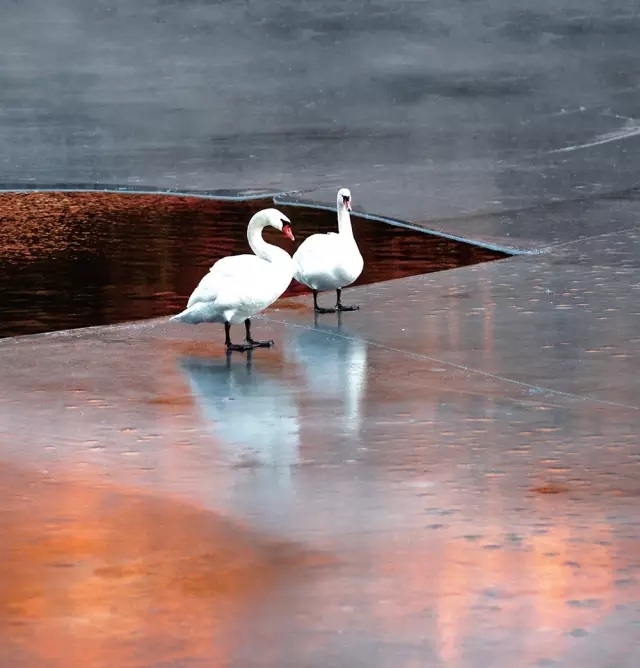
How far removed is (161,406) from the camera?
26.3 feet

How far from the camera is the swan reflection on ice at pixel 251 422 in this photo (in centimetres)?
657

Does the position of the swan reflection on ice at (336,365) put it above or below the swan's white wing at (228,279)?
below

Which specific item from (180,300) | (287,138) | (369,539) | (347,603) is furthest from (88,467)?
(287,138)

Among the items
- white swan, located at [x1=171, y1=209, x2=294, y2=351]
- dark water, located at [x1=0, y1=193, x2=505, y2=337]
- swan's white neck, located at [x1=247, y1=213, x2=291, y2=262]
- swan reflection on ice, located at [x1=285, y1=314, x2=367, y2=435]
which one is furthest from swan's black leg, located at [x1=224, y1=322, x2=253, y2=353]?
dark water, located at [x1=0, y1=193, x2=505, y2=337]

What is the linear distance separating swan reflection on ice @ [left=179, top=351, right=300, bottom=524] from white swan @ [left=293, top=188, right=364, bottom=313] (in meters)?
1.36

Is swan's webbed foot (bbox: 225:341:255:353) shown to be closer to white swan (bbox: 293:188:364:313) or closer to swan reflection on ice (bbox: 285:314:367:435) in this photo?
swan reflection on ice (bbox: 285:314:367:435)

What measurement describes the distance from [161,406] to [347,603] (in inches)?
117

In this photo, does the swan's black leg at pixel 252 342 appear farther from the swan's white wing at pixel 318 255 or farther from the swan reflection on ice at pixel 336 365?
the swan's white wing at pixel 318 255

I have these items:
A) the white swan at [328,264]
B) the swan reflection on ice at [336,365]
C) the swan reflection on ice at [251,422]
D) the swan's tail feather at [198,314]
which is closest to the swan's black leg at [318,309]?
the white swan at [328,264]

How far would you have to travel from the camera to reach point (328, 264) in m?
10.3

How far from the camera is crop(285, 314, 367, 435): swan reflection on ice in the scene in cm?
801

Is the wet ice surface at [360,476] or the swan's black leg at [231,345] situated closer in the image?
the wet ice surface at [360,476]

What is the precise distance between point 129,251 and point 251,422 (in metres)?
6.52

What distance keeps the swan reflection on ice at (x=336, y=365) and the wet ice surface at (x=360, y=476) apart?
2 centimetres
